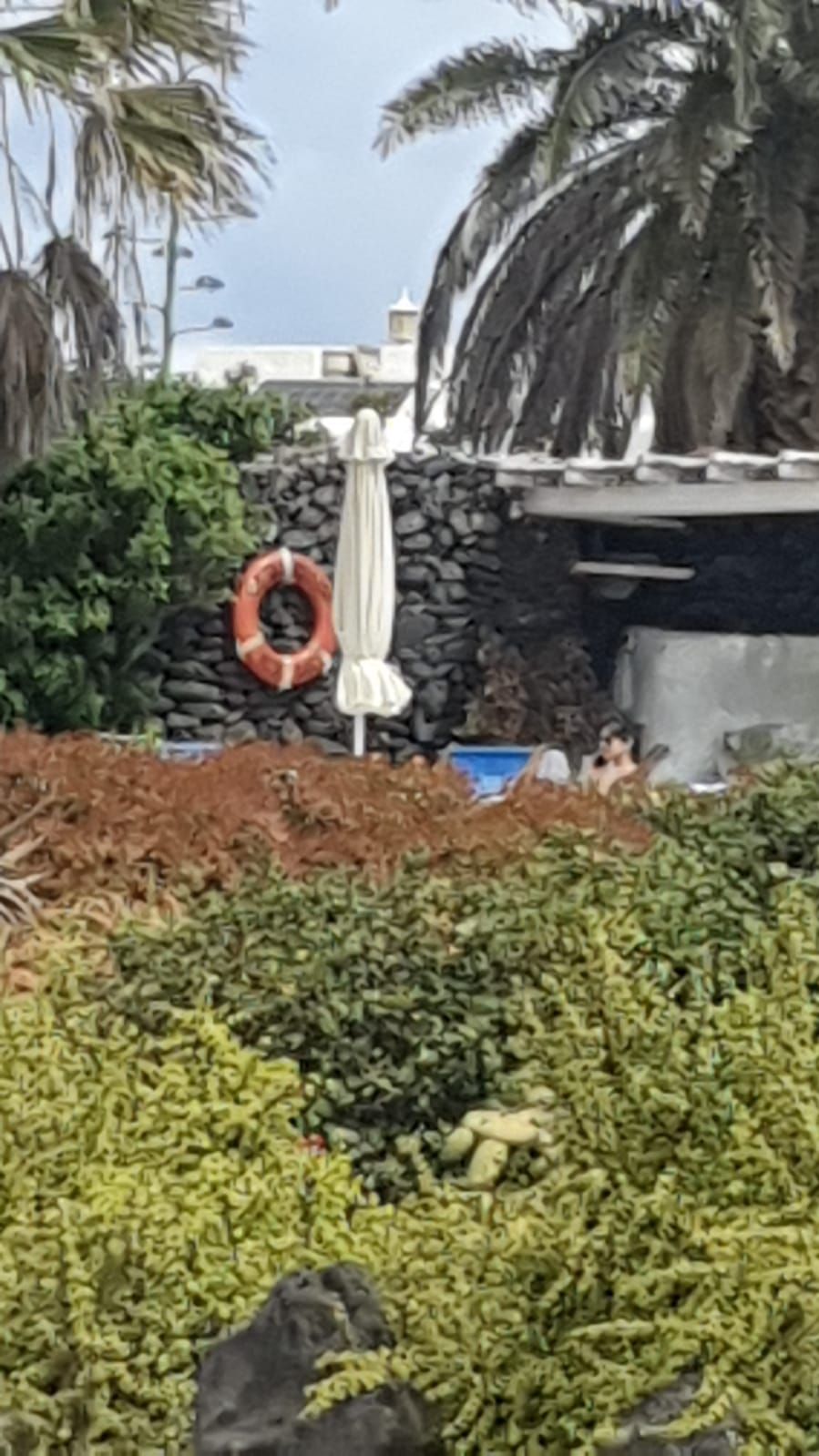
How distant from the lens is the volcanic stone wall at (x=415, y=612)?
14211 millimetres

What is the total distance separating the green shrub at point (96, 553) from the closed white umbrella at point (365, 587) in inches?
51.0

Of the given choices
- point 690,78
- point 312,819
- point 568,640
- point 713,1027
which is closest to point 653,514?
point 568,640

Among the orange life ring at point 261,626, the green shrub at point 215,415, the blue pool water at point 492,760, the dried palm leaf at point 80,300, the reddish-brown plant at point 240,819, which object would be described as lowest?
the blue pool water at point 492,760

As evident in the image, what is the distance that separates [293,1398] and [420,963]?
1.66 m

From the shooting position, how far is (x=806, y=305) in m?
14.2

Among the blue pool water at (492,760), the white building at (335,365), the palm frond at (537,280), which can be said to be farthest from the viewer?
the white building at (335,365)

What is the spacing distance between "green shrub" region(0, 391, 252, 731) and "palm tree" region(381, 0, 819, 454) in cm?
232

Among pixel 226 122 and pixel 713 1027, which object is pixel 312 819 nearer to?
pixel 713 1027

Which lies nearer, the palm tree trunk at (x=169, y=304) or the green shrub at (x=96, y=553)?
the green shrub at (x=96, y=553)

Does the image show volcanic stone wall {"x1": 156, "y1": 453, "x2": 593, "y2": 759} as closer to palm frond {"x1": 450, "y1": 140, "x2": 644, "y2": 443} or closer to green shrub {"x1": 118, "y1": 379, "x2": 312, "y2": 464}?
green shrub {"x1": 118, "y1": 379, "x2": 312, "y2": 464}

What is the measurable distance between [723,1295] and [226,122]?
9.68 m

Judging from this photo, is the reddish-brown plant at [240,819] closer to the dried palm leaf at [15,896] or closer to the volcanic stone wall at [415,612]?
the dried palm leaf at [15,896]

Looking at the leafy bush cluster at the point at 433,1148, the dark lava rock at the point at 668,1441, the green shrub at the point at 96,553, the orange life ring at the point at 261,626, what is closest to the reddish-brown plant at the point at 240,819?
the leafy bush cluster at the point at 433,1148

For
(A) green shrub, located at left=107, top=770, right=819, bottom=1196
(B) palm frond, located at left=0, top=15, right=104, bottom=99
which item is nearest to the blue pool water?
(B) palm frond, located at left=0, top=15, right=104, bottom=99
